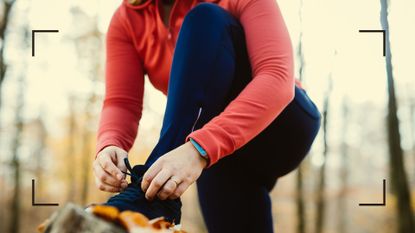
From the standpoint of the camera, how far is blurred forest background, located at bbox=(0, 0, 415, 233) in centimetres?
662

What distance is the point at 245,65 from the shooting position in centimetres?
105

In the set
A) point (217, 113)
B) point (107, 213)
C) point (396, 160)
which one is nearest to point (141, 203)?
point (107, 213)

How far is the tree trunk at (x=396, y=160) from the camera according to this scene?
536 cm

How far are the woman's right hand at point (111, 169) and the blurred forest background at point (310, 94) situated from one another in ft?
13.1

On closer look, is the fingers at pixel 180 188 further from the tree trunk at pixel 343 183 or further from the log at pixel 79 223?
the tree trunk at pixel 343 183

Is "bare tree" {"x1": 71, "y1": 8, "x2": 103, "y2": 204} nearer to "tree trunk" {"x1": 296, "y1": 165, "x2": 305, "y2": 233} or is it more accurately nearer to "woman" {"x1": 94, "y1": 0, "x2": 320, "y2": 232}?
"tree trunk" {"x1": 296, "y1": 165, "x2": 305, "y2": 233}

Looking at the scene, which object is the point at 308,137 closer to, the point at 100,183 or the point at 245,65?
the point at 245,65

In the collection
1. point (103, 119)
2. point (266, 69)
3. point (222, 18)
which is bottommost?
point (103, 119)

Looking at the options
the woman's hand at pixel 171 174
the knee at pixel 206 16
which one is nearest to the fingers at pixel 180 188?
the woman's hand at pixel 171 174

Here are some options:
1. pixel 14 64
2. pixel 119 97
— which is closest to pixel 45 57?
pixel 14 64

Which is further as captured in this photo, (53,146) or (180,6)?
(53,146)

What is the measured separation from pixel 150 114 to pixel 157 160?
359 inches

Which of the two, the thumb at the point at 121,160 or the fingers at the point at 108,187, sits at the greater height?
the thumb at the point at 121,160

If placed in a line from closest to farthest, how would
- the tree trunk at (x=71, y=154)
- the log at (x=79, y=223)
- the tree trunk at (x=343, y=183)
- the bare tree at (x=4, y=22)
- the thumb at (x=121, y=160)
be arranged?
the log at (x=79, y=223)
the thumb at (x=121, y=160)
the bare tree at (x=4, y=22)
the tree trunk at (x=71, y=154)
the tree trunk at (x=343, y=183)
